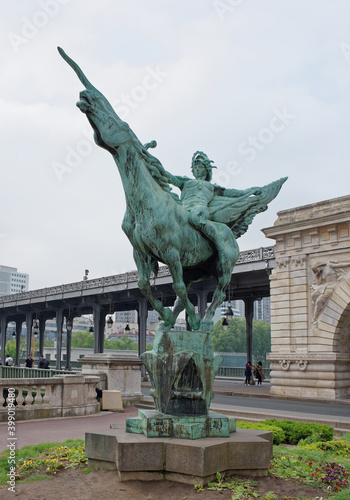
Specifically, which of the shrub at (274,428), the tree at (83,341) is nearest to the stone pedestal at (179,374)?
the shrub at (274,428)

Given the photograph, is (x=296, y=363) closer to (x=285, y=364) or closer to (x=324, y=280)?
(x=285, y=364)

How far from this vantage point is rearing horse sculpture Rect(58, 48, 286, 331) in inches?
262

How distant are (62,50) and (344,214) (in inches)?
698

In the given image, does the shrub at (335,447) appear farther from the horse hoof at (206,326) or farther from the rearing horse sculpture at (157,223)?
the rearing horse sculpture at (157,223)

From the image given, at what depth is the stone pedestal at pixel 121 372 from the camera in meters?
16.8

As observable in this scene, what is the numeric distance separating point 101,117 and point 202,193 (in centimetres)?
203

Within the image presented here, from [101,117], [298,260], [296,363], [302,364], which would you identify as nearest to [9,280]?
[298,260]

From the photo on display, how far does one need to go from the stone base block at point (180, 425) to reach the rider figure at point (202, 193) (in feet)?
7.65

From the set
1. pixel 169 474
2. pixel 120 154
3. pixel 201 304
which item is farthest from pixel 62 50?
pixel 201 304

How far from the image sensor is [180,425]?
→ 6246 millimetres

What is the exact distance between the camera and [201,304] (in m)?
33.5

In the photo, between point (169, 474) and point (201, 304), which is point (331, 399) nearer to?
point (201, 304)

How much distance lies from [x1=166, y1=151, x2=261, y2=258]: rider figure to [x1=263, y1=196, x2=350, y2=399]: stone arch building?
15.1m

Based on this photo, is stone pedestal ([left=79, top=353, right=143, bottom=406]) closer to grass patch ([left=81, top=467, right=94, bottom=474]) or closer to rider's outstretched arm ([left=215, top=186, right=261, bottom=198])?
rider's outstretched arm ([left=215, top=186, right=261, bottom=198])
